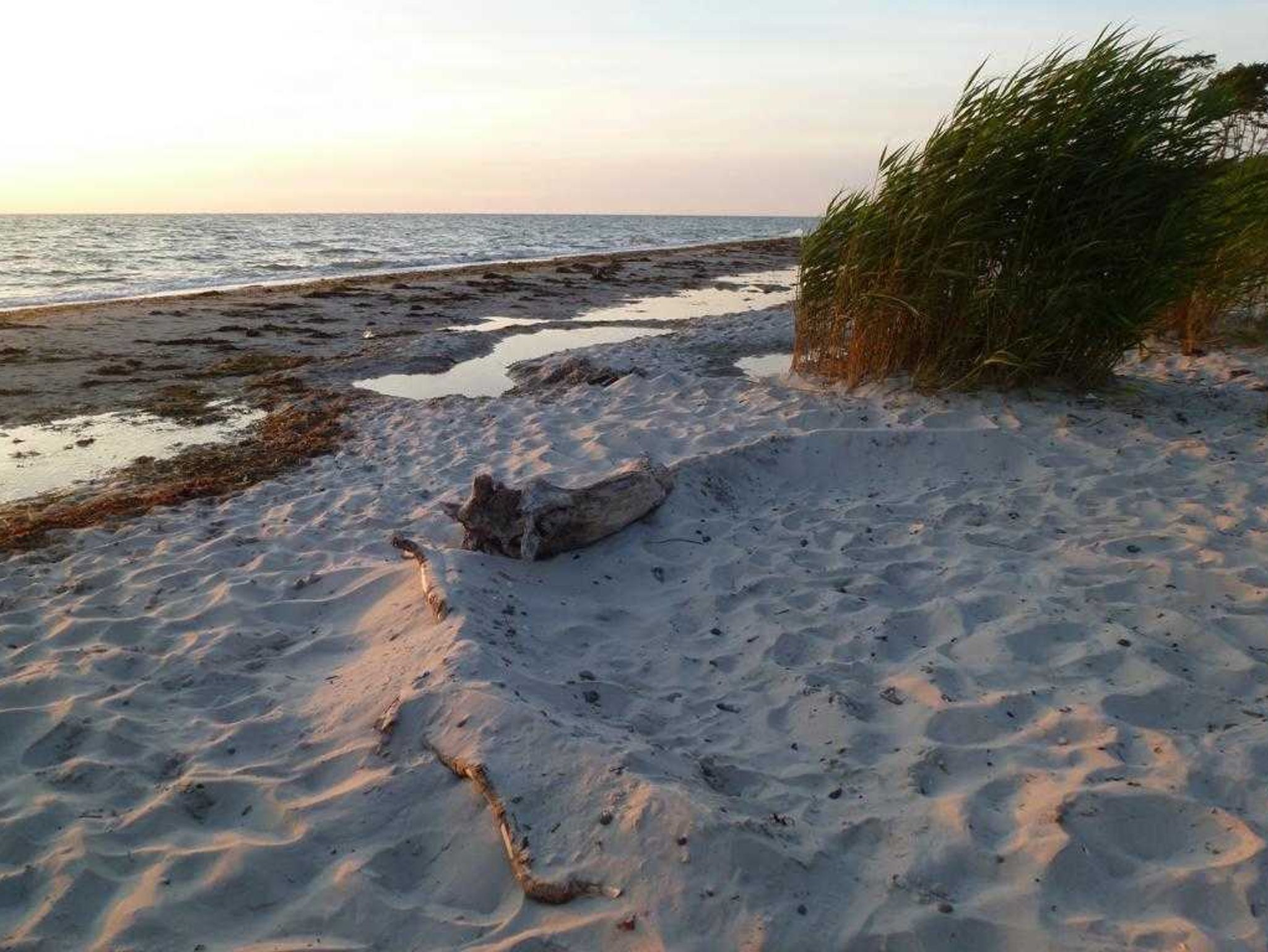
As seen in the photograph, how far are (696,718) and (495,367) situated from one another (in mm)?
7948

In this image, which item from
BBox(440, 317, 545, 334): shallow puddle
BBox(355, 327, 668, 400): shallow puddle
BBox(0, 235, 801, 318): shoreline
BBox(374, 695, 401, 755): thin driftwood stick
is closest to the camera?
BBox(374, 695, 401, 755): thin driftwood stick

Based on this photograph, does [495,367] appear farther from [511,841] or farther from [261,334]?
[511,841]

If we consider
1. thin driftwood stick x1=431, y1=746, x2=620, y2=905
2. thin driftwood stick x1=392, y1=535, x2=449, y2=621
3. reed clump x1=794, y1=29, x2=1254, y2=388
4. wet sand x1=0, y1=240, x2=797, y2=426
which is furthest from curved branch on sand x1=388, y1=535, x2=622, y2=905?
wet sand x1=0, y1=240, x2=797, y2=426

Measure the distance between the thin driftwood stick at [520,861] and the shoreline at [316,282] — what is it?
14.7m

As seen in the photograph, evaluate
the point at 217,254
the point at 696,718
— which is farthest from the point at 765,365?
the point at 217,254

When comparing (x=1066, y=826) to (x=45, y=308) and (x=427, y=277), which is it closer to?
(x=45, y=308)

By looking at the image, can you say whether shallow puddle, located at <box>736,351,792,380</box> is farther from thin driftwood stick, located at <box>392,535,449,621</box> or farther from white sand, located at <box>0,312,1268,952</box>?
thin driftwood stick, located at <box>392,535,449,621</box>

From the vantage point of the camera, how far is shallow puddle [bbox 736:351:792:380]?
896 centimetres

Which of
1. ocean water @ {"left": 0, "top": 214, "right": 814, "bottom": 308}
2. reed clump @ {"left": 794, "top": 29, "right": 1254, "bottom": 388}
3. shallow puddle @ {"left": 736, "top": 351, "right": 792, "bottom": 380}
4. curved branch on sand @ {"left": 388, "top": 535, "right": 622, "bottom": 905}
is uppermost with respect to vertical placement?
reed clump @ {"left": 794, "top": 29, "right": 1254, "bottom": 388}

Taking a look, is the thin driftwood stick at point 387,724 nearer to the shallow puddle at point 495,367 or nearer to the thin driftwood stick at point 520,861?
the thin driftwood stick at point 520,861

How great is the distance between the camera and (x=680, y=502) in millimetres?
4855

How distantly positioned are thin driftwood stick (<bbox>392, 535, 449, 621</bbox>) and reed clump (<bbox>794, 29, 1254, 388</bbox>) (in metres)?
4.21

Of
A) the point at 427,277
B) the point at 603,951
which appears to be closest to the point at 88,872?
the point at 603,951

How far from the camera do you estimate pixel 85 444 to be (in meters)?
7.00
